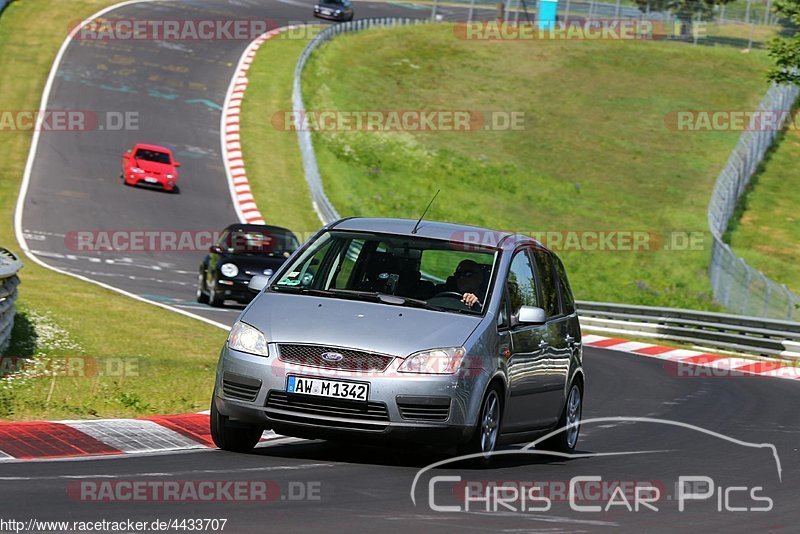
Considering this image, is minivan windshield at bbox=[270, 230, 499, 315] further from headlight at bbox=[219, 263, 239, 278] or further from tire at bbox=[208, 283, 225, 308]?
tire at bbox=[208, 283, 225, 308]

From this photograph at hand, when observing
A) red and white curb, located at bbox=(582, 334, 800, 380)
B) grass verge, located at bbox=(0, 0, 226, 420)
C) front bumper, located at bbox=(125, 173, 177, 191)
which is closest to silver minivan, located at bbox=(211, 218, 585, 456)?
grass verge, located at bbox=(0, 0, 226, 420)

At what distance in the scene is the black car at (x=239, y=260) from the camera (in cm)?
2453

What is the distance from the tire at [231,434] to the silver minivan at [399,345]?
0.01m

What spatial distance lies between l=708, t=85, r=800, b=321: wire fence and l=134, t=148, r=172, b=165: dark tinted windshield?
15149 mm

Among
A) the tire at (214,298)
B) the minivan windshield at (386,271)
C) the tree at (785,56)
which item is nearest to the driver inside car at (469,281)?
the minivan windshield at (386,271)

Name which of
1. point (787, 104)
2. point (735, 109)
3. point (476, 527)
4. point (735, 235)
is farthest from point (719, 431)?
point (735, 109)

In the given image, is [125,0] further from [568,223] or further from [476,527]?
[476,527]

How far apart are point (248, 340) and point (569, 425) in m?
3.38

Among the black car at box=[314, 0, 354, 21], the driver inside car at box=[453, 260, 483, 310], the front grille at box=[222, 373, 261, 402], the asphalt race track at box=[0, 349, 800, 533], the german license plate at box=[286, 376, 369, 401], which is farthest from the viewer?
the black car at box=[314, 0, 354, 21]

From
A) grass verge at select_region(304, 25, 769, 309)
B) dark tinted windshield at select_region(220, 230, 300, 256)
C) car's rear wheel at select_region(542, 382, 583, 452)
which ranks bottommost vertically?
grass verge at select_region(304, 25, 769, 309)

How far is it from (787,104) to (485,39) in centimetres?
2044

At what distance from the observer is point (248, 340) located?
9.50 metres

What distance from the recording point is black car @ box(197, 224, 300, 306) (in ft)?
80.5

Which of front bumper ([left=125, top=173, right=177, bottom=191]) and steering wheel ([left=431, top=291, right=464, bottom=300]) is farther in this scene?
front bumper ([left=125, top=173, right=177, bottom=191])
